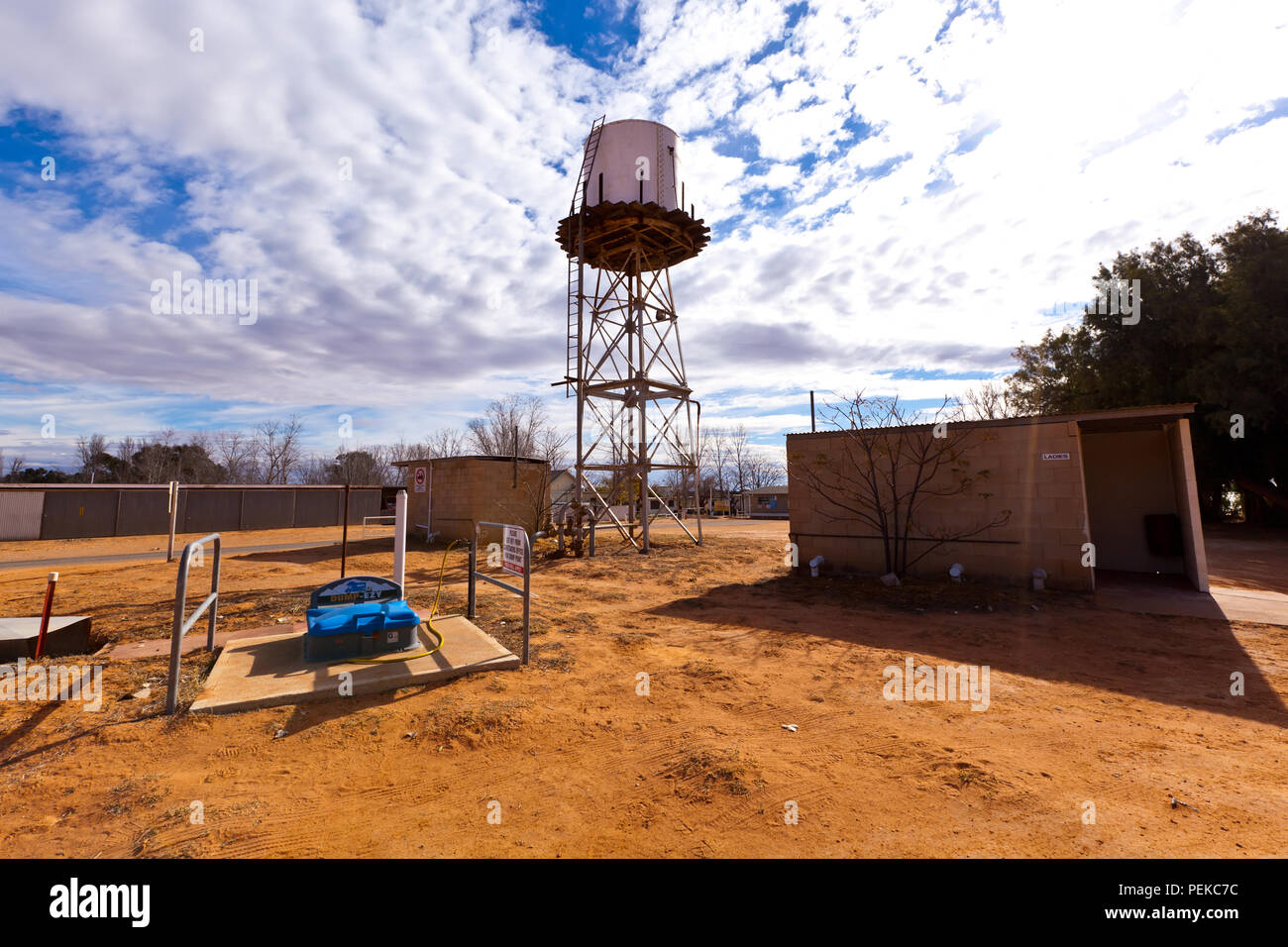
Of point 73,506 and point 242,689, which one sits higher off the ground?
point 73,506

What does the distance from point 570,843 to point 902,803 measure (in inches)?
78.3

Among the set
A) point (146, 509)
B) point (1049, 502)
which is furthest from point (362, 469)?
point (1049, 502)

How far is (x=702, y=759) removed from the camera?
12.3ft

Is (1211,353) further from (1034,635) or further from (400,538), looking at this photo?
(400,538)

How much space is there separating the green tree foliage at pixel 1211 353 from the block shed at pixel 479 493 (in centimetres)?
2715

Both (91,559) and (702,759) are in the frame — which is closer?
(702,759)

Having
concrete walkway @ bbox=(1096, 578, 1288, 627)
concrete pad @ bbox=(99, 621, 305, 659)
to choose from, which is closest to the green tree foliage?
concrete walkway @ bbox=(1096, 578, 1288, 627)

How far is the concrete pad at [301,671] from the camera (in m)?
4.61

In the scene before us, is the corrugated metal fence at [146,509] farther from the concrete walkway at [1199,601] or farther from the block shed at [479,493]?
the concrete walkway at [1199,601]

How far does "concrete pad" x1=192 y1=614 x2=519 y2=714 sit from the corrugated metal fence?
78.8 feet

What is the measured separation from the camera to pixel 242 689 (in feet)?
15.5

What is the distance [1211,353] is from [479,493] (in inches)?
1237
